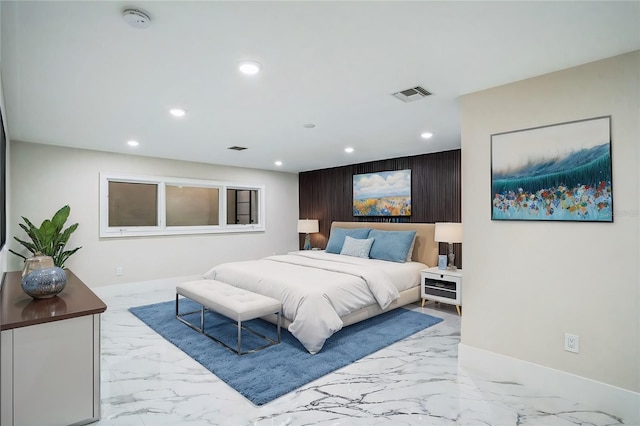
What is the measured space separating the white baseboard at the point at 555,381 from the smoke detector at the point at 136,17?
3.05 metres

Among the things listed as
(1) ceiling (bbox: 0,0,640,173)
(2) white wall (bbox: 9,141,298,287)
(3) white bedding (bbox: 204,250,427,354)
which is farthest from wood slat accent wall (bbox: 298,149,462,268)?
(1) ceiling (bbox: 0,0,640,173)

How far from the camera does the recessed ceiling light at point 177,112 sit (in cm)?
304

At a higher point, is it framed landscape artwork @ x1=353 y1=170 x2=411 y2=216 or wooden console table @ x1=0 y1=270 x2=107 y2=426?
framed landscape artwork @ x1=353 y1=170 x2=411 y2=216

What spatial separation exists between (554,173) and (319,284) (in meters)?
2.21

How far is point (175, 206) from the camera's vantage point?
5887mm

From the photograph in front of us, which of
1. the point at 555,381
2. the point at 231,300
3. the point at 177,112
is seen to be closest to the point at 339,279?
the point at 231,300

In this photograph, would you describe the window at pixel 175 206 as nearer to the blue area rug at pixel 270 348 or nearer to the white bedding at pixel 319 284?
the blue area rug at pixel 270 348

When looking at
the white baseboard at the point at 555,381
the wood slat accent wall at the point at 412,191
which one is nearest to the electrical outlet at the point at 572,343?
the white baseboard at the point at 555,381

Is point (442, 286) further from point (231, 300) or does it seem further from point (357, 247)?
point (231, 300)

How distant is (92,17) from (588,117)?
113 inches

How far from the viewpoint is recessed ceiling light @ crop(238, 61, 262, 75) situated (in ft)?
7.00

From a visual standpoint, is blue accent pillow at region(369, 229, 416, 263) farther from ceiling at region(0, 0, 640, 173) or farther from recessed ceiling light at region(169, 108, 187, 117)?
recessed ceiling light at region(169, 108, 187, 117)

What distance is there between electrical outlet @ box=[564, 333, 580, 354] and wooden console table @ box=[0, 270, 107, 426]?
294 centimetres

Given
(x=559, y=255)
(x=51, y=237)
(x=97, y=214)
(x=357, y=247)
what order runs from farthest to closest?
1. (x=357, y=247)
2. (x=97, y=214)
3. (x=51, y=237)
4. (x=559, y=255)
